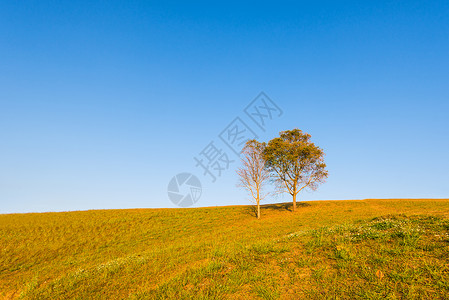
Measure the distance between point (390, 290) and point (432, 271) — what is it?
1.53 m

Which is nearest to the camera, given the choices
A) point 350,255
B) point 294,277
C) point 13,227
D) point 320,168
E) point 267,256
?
point 294,277

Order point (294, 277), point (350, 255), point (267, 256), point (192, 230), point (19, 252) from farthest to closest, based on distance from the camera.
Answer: point (192, 230), point (19, 252), point (267, 256), point (350, 255), point (294, 277)

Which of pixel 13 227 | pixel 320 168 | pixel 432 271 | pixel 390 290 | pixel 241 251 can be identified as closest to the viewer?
pixel 390 290

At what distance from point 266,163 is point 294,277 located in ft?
107

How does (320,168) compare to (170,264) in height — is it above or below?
above

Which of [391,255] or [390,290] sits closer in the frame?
[390,290]

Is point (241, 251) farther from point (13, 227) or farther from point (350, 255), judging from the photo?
point (13, 227)

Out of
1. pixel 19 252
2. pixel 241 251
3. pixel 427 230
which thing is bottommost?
pixel 19 252

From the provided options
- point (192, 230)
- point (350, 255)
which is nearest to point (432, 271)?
point (350, 255)

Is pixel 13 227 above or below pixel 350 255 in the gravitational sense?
below

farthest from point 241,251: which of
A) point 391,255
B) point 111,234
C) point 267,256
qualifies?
point 111,234

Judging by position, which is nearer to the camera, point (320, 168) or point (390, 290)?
point (390, 290)

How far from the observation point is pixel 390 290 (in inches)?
221

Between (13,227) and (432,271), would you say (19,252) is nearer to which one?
(13,227)
